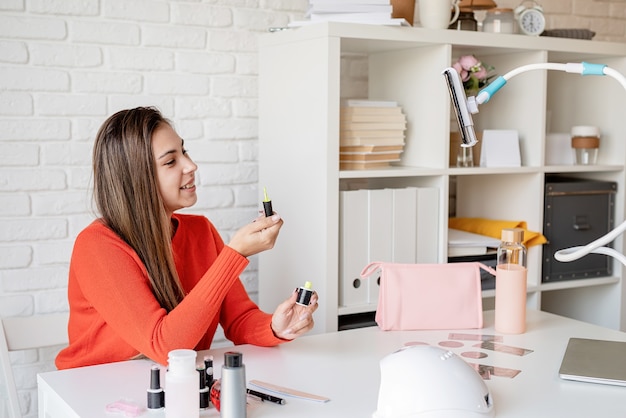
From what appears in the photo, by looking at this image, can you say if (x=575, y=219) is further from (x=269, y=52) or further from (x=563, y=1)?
(x=269, y=52)

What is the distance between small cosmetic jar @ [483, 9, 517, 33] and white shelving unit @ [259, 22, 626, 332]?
0.21 ft

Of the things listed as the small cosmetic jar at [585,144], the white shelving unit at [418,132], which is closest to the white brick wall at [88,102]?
the white shelving unit at [418,132]

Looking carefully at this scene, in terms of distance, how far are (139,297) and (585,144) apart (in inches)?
69.6

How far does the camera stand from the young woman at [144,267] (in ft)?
5.85

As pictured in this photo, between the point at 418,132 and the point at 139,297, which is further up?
the point at 418,132

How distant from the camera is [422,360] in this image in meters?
1.48

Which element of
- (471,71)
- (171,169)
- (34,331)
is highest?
(471,71)

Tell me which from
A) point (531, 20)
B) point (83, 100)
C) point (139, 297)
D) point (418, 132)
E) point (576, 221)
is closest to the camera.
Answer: point (139, 297)

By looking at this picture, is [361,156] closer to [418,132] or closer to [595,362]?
[418,132]

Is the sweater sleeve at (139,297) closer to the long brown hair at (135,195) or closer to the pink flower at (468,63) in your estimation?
the long brown hair at (135,195)

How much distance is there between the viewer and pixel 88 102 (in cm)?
244

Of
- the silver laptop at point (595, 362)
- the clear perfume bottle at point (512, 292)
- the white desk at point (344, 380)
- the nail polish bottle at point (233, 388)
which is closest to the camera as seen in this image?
the nail polish bottle at point (233, 388)

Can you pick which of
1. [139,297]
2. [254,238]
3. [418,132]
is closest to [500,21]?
[418,132]

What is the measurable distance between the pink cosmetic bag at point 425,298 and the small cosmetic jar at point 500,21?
91cm
